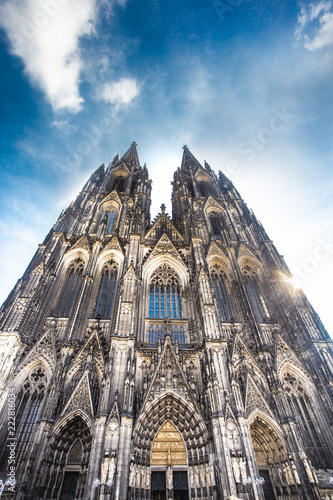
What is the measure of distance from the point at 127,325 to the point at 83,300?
12.9ft

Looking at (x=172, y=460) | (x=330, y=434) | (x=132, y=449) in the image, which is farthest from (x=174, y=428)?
(x=330, y=434)

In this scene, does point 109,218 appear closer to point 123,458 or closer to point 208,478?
point 123,458

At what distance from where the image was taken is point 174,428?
1303 centimetres

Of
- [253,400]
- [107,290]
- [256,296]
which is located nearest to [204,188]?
[256,296]

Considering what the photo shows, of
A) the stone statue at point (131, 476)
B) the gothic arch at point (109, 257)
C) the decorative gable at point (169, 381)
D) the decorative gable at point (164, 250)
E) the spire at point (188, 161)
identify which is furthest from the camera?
the spire at point (188, 161)

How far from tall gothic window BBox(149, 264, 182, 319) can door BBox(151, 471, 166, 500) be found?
7.58 meters

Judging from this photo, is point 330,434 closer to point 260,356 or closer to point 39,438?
point 260,356

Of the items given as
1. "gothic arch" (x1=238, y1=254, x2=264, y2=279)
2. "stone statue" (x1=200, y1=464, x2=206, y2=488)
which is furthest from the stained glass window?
"stone statue" (x1=200, y1=464, x2=206, y2=488)

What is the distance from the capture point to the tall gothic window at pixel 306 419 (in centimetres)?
1242

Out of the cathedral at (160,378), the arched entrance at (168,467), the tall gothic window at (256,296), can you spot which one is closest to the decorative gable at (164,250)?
the cathedral at (160,378)

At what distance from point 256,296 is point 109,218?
14697 millimetres

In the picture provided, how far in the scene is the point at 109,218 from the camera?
25.3 m

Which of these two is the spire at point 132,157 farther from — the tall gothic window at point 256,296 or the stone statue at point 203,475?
the stone statue at point 203,475

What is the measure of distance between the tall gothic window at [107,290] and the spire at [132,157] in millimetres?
18571
